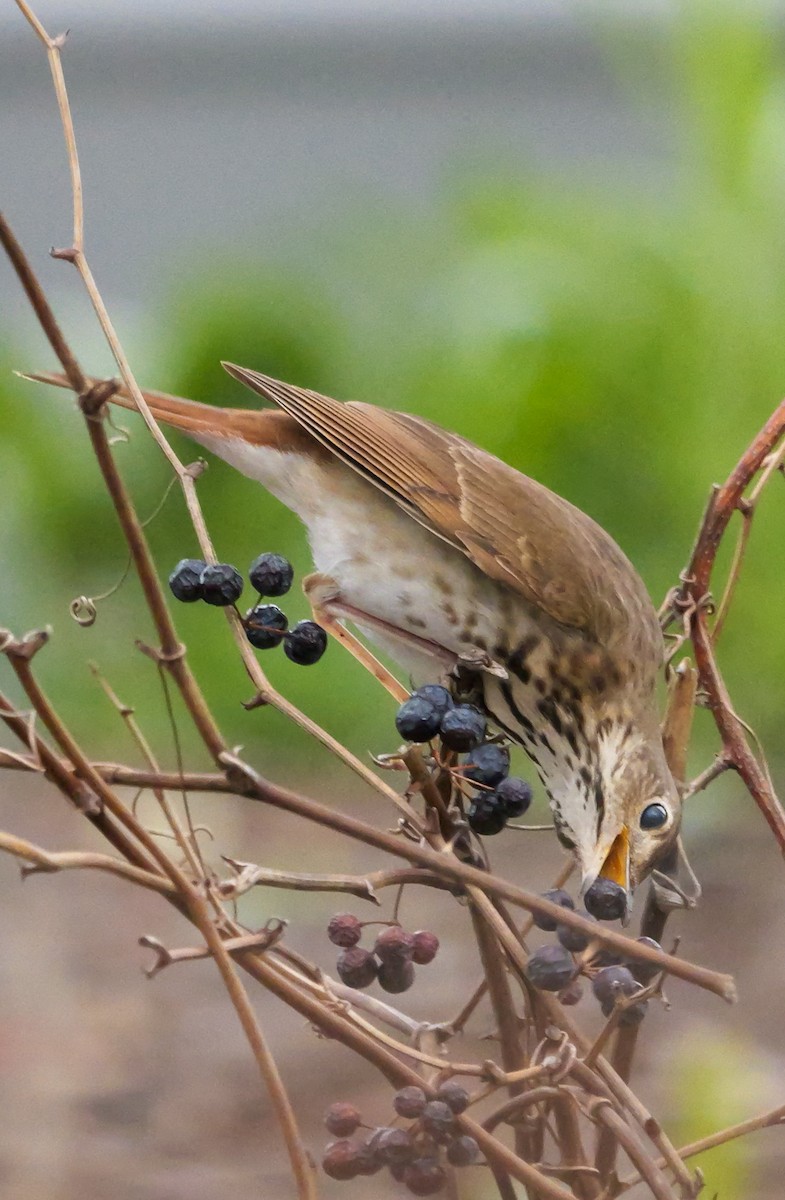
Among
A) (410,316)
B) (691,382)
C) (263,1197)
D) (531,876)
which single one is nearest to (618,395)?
Result: (691,382)

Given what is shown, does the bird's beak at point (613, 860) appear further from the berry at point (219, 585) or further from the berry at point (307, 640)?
the berry at point (219, 585)

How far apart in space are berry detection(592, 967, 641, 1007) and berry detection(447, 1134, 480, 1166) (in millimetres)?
103

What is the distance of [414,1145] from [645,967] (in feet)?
0.50

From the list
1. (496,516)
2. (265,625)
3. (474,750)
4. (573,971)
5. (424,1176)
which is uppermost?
(496,516)

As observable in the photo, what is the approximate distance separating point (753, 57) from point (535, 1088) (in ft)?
8.84

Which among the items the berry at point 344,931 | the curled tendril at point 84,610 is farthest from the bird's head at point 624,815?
the curled tendril at point 84,610

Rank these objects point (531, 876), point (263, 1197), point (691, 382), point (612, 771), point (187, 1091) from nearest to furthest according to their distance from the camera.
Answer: point (612, 771), point (263, 1197), point (187, 1091), point (531, 876), point (691, 382)

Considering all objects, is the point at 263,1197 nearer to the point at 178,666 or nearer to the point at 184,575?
the point at 184,575

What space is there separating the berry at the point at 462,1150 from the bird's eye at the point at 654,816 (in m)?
0.41

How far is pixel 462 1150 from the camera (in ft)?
2.88

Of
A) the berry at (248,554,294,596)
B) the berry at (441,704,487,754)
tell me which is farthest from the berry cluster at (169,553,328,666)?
the berry at (441,704,487,754)

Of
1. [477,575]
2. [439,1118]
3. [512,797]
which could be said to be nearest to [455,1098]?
[439,1118]

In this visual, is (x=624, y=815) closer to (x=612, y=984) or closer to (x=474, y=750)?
(x=474, y=750)

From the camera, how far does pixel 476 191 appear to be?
138 inches
